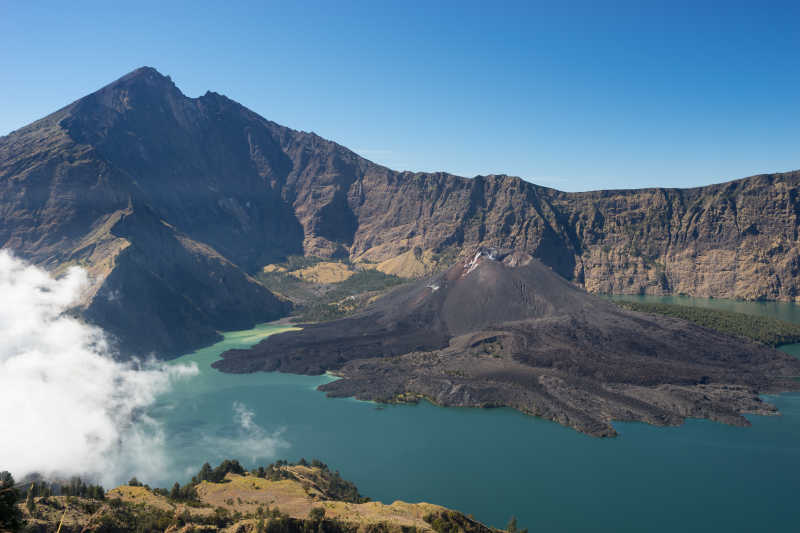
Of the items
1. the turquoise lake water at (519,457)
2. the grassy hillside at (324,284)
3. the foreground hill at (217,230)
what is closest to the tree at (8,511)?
the turquoise lake water at (519,457)

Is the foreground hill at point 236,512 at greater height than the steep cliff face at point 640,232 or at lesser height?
lesser

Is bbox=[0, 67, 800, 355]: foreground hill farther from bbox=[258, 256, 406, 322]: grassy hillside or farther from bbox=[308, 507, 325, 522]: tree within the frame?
bbox=[308, 507, 325, 522]: tree

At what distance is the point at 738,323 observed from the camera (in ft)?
347

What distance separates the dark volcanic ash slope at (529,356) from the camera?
229 feet

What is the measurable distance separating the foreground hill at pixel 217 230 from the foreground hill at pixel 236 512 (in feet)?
188

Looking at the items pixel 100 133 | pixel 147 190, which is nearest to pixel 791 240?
pixel 147 190

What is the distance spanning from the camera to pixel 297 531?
30750mm

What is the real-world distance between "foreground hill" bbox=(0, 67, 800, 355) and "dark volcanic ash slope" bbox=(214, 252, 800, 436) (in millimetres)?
25299

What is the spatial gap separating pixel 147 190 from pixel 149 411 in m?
120

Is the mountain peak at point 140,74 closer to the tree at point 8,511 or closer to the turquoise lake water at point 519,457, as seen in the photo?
the turquoise lake water at point 519,457

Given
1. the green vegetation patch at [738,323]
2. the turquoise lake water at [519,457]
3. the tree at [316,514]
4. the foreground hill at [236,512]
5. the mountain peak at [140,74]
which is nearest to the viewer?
the foreground hill at [236,512]

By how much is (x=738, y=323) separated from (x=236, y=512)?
105952 mm

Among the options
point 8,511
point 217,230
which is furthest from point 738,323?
point 217,230

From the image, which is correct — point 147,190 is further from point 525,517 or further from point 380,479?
point 525,517
